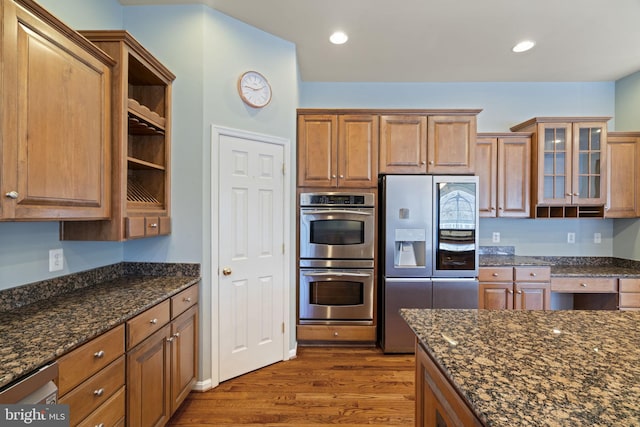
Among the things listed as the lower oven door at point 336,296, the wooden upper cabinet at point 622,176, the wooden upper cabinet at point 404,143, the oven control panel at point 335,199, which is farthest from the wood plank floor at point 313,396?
the wooden upper cabinet at point 622,176

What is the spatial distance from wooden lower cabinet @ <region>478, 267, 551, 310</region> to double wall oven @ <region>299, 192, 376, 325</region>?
116 centimetres

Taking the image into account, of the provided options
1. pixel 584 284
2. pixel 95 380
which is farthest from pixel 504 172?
pixel 95 380

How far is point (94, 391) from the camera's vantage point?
120 centimetres

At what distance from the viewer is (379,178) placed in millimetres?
3012

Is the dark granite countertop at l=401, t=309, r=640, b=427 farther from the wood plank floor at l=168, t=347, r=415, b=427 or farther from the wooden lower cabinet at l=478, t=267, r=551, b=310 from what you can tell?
the wooden lower cabinet at l=478, t=267, r=551, b=310

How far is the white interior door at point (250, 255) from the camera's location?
91.7 inches

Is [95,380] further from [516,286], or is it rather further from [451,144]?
[516,286]

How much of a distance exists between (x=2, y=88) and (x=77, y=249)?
3.58 feet

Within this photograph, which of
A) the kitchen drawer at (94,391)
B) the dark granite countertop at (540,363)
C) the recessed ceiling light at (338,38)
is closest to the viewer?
the dark granite countertop at (540,363)

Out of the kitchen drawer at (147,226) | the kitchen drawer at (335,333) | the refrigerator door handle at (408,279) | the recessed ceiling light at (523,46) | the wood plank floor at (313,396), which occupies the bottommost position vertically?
the wood plank floor at (313,396)

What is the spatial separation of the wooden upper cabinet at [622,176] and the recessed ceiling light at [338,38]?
119 inches

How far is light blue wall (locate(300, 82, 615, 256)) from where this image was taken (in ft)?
11.3

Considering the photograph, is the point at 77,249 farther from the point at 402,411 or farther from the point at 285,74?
the point at 402,411

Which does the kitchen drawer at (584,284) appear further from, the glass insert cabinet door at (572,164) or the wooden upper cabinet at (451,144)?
the wooden upper cabinet at (451,144)
